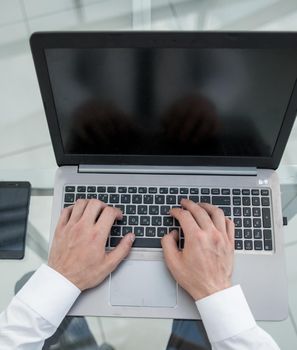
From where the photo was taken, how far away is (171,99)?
638 millimetres

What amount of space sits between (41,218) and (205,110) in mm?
359

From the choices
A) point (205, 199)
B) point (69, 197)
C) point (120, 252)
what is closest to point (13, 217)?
point (69, 197)

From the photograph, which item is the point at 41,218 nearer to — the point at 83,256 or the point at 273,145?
the point at 83,256

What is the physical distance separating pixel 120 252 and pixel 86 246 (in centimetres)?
5

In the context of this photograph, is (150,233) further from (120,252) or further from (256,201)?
(256,201)

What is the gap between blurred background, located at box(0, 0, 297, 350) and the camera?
792mm

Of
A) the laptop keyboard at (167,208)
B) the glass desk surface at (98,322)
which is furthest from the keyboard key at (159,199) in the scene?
the glass desk surface at (98,322)

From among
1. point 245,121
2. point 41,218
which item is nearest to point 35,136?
point 41,218

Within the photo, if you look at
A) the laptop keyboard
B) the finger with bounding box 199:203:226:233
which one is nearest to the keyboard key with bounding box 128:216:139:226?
the laptop keyboard

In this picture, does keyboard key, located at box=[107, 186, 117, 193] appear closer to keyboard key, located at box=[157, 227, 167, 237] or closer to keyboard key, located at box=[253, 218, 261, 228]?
keyboard key, located at box=[157, 227, 167, 237]

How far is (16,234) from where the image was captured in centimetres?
79

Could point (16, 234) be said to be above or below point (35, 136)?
below

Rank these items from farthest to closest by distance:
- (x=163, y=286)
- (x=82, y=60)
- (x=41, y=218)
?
(x=41, y=218), (x=163, y=286), (x=82, y=60)

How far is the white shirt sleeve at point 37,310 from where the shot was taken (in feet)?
2.02
